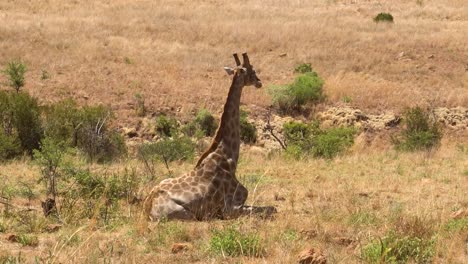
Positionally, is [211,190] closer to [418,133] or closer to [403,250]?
[403,250]

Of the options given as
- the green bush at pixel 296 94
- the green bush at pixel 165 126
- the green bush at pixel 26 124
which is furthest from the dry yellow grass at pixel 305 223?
the green bush at pixel 296 94

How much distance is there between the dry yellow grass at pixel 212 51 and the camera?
29.0 m

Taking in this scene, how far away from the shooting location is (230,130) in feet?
33.4

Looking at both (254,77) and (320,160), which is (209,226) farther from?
(320,160)

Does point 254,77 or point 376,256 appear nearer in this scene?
point 376,256

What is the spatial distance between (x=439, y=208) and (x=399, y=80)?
2346 centimetres

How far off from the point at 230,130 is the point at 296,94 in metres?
18.3

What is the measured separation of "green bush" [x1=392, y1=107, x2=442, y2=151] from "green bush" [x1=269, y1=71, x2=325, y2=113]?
12.5 feet

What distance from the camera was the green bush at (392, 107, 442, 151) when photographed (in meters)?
21.1

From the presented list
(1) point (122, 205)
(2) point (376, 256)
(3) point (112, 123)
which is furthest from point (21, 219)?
(3) point (112, 123)

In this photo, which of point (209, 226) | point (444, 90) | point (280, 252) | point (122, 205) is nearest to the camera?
point (280, 252)

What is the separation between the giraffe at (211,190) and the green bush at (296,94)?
18112mm

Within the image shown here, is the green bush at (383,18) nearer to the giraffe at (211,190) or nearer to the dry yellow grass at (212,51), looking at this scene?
the dry yellow grass at (212,51)

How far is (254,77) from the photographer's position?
10875 mm
